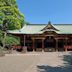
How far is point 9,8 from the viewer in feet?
162

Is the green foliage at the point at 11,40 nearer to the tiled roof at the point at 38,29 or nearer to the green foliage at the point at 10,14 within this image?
the tiled roof at the point at 38,29

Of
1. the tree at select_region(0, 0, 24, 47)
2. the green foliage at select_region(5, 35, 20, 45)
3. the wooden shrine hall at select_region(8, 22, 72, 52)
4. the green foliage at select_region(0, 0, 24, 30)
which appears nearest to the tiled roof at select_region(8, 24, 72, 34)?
the wooden shrine hall at select_region(8, 22, 72, 52)

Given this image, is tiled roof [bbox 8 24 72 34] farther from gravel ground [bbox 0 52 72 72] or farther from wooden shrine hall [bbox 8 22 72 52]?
gravel ground [bbox 0 52 72 72]

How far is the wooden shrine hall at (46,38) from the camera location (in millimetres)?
46812

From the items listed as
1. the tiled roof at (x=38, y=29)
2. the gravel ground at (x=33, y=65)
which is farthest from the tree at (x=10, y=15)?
the gravel ground at (x=33, y=65)

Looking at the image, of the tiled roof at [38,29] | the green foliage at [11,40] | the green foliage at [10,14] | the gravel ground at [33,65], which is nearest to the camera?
the gravel ground at [33,65]

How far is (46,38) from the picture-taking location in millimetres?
48188

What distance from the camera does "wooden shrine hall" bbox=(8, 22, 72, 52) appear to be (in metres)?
46.8

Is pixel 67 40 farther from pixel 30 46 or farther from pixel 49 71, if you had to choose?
pixel 49 71

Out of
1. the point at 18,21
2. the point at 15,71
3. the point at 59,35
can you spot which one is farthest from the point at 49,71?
the point at 18,21

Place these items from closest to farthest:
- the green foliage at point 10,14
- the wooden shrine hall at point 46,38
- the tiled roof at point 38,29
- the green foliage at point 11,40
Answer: the green foliage at point 11,40 < the wooden shrine hall at point 46,38 < the tiled roof at point 38,29 < the green foliage at point 10,14

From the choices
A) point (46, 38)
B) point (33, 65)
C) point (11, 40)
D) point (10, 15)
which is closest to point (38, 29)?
point (46, 38)

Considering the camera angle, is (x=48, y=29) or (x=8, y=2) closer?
(x=48, y=29)

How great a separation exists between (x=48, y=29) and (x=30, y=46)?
469 centimetres
